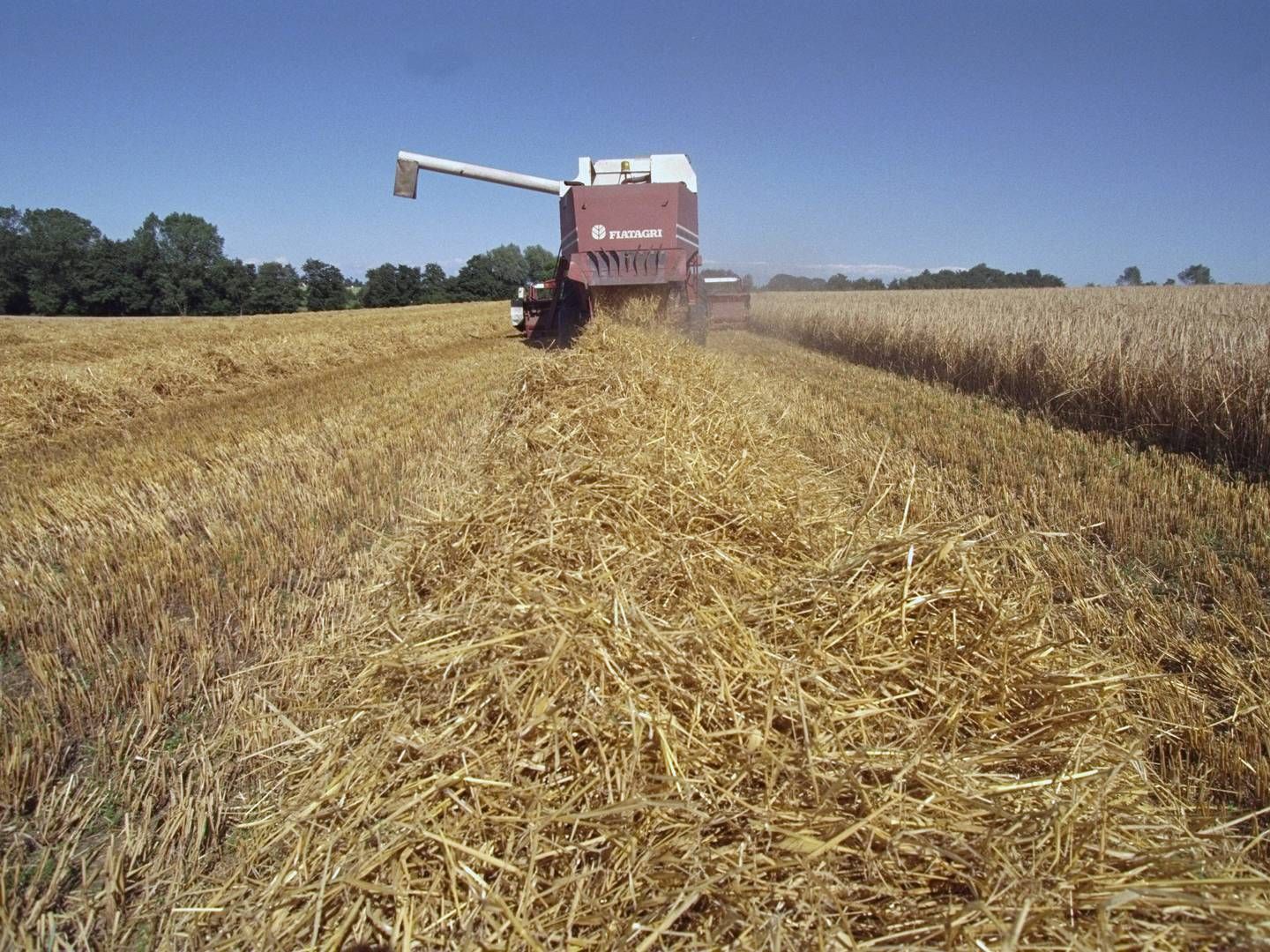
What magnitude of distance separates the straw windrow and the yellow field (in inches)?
0.5

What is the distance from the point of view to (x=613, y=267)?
11414mm

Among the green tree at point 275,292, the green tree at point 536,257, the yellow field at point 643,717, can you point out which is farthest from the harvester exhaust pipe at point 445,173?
the green tree at point 536,257

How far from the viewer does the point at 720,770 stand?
1.65 m

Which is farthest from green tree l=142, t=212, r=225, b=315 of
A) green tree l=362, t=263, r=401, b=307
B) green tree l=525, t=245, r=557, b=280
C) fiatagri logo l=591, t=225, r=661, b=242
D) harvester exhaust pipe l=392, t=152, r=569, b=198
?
fiatagri logo l=591, t=225, r=661, b=242

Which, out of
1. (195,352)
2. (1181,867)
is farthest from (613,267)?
(1181,867)

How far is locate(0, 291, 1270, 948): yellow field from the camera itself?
1.39 metres

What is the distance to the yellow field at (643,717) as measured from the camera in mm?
1391

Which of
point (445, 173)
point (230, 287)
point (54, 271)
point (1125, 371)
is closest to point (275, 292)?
point (230, 287)

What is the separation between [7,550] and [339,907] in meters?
3.88

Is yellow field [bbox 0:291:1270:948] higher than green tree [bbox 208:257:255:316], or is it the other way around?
green tree [bbox 208:257:255:316]

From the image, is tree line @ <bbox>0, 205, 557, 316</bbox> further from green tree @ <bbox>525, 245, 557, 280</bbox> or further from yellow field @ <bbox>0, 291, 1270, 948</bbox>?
yellow field @ <bbox>0, 291, 1270, 948</bbox>

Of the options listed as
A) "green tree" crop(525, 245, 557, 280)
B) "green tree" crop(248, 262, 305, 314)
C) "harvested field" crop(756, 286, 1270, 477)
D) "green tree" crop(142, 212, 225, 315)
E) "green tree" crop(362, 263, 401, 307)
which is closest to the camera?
"harvested field" crop(756, 286, 1270, 477)

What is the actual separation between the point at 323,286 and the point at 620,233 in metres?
52.6

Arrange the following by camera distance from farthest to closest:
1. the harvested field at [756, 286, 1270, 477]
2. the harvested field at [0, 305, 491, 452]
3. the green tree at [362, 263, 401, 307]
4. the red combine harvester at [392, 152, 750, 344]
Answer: the green tree at [362, 263, 401, 307] → the red combine harvester at [392, 152, 750, 344] → the harvested field at [0, 305, 491, 452] → the harvested field at [756, 286, 1270, 477]
